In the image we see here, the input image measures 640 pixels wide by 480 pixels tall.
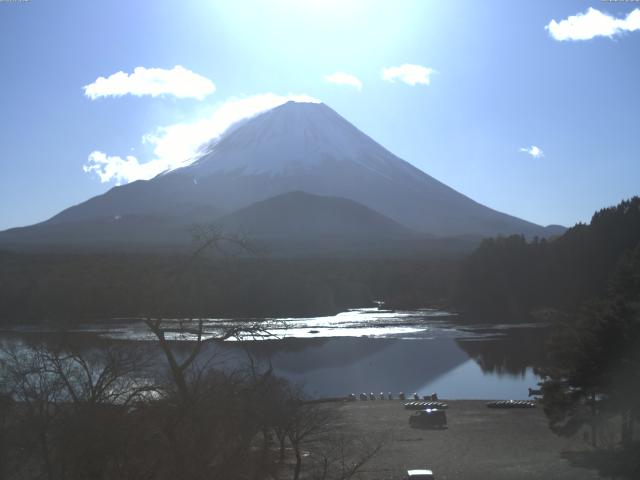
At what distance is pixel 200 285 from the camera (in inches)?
285

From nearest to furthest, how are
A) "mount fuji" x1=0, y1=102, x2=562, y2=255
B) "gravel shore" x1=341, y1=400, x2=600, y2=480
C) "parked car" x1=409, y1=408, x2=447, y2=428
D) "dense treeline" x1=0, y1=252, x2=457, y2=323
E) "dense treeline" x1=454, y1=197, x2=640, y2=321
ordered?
"dense treeline" x1=0, y1=252, x2=457, y2=323 < "gravel shore" x1=341, y1=400, x2=600, y2=480 < "parked car" x1=409, y1=408, x2=447, y2=428 < "dense treeline" x1=454, y1=197, x2=640, y2=321 < "mount fuji" x1=0, y1=102, x2=562, y2=255

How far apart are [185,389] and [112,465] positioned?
1.73 ft

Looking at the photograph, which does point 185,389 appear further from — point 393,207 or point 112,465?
point 393,207

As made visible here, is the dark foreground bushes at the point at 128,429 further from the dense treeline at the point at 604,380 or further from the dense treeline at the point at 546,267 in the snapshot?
the dense treeline at the point at 546,267

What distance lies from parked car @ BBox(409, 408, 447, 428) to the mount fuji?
57774mm

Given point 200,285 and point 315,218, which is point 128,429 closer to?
point 200,285

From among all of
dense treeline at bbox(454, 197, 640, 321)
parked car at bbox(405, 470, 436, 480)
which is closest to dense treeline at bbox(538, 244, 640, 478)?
parked car at bbox(405, 470, 436, 480)

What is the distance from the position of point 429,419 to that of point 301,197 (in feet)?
250

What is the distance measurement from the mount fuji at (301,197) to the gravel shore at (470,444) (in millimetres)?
56955

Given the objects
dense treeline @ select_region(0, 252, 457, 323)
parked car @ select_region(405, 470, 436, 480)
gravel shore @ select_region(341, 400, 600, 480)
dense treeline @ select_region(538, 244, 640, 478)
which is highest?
dense treeline @ select_region(0, 252, 457, 323)

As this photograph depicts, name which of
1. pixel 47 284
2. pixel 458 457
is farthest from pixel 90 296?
pixel 458 457

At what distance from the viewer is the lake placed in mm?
20031

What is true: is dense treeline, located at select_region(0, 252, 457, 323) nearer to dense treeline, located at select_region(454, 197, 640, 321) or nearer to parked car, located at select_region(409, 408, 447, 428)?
parked car, located at select_region(409, 408, 447, 428)

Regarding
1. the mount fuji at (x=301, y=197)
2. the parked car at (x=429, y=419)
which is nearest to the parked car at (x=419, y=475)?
the parked car at (x=429, y=419)
